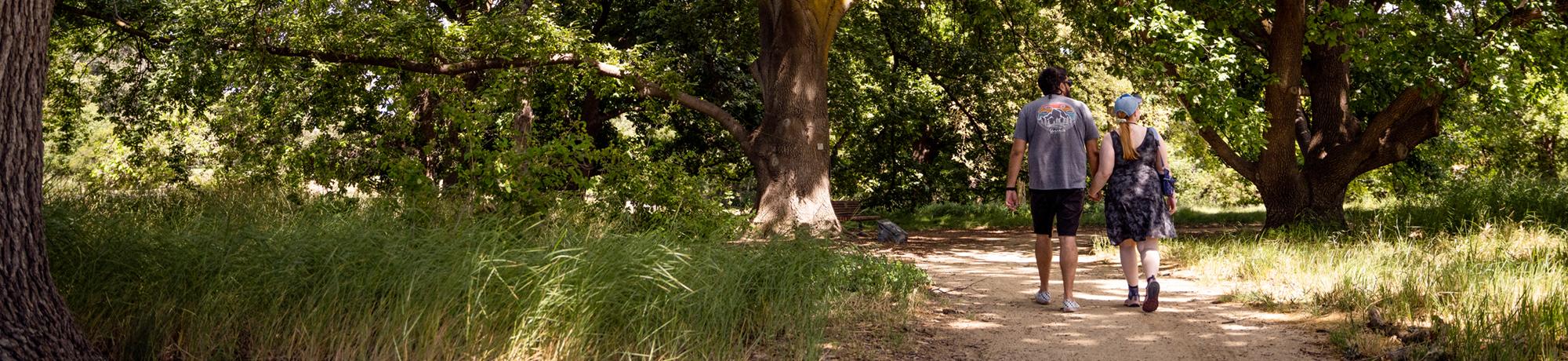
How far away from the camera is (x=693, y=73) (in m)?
17.8

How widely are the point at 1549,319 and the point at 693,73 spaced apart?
1408 cm

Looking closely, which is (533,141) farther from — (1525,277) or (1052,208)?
(1525,277)

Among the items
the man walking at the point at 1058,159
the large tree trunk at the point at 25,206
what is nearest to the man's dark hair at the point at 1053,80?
the man walking at the point at 1058,159

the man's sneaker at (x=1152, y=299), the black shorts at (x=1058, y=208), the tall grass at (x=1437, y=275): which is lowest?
the man's sneaker at (x=1152, y=299)

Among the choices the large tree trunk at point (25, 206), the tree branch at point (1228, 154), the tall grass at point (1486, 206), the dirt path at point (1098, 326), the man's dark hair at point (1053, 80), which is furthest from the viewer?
the tree branch at point (1228, 154)

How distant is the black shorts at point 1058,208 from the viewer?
6.63m

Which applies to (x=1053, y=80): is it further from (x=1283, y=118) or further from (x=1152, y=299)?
(x=1283, y=118)

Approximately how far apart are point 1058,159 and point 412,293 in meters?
3.86

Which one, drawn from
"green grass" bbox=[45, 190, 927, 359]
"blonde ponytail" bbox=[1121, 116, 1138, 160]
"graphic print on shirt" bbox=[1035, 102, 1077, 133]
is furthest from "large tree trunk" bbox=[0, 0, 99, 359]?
"blonde ponytail" bbox=[1121, 116, 1138, 160]

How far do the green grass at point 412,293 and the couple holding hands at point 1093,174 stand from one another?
1575 mm

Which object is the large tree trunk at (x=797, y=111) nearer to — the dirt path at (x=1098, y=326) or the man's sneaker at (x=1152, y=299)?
the dirt path at (x=1098, y=326)

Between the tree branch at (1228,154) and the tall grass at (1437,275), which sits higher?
the tree branch at (1228,154)

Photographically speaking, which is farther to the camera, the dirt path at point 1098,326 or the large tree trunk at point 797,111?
the large tree trunk at point 797,111

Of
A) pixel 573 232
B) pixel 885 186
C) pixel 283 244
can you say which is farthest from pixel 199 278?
pixel 885 186
